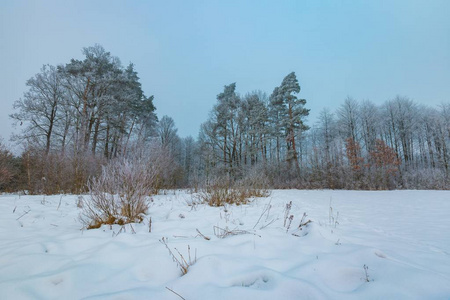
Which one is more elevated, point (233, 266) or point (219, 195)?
point (219, 195)

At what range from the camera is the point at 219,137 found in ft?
65.9

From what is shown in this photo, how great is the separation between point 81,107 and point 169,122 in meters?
13.0

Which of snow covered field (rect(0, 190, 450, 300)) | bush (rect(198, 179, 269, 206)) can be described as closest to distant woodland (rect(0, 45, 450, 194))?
bush (rect(198, 179, 269, 206))

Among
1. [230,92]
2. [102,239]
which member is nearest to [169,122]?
[230,92]

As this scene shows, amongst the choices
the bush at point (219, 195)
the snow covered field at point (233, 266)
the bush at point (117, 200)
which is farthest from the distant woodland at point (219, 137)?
the snow covered field at point (233, 266)

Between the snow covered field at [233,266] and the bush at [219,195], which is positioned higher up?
the bush at [219,195]

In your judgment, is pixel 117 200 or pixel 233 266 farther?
pixel 117 200

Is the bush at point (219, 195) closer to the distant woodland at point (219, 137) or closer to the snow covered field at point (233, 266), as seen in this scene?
the distant woodland at point (219, 137)

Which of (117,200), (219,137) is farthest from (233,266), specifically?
(219,137)

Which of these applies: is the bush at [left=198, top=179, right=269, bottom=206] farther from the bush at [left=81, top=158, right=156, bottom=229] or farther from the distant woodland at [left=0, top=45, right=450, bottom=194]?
the bush at [left=81, top=158, right=156, bottom=229]

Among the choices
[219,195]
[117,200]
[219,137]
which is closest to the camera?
[117,200]

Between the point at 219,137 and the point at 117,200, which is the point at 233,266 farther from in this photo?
the point at 219,137

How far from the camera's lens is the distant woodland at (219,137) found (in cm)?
944

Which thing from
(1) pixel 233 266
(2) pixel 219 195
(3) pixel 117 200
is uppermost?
(3) pixel 117 200
